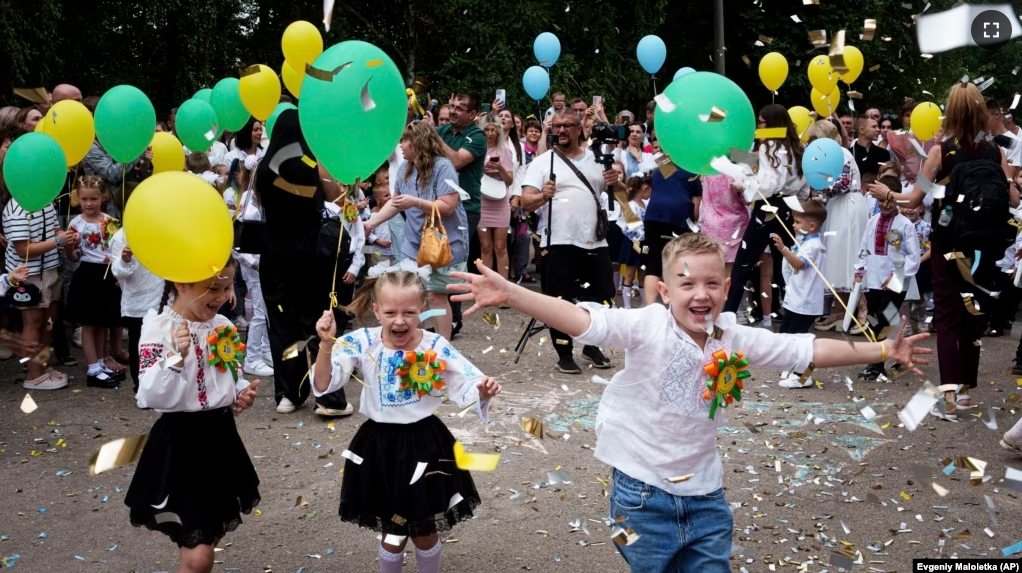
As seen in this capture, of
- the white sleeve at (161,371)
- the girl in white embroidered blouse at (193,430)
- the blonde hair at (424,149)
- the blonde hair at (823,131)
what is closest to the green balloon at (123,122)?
the blonde hair at (424,149)

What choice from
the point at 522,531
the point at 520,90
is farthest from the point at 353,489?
the point at 520,90

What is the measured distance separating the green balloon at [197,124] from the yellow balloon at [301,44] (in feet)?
5.62

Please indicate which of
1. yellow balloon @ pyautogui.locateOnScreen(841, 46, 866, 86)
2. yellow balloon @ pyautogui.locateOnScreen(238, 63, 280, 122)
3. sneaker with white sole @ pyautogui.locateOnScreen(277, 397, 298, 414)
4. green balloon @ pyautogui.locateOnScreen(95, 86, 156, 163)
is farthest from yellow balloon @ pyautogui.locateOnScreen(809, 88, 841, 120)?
green balloon @ pyautogui.locateOnScreen(95, 86, 156, 163)

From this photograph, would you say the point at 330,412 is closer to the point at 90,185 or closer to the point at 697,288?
the point at 90,185

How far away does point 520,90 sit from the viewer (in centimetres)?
2144

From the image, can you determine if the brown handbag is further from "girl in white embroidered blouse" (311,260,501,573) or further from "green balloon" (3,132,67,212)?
"girl in white embroidered blouse" (311,260,501,573)

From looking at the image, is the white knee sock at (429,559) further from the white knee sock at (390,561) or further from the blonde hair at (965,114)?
the blonde hair at (965,114)

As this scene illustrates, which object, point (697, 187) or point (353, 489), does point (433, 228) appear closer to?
point (697, 187)

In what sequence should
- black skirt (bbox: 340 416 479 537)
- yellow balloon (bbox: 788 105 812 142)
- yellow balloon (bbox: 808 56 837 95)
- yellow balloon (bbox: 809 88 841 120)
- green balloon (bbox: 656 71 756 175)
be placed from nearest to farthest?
black skirt (bbox: 340 416 479 537) < green balloon (bbox: 656 71 756 175) < yellow balloon (bbox: 788 105 812 142) < yellow balloon (bbox: 808 56 837 95) < yellow balloon (bbox: 809 88 841 120)

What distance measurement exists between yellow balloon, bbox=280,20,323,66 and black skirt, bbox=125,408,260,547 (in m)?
3.59

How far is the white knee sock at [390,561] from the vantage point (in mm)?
4066

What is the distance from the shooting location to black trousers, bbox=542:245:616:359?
26.3 ft

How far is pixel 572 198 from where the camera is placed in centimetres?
798

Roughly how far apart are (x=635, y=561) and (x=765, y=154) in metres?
5.86
